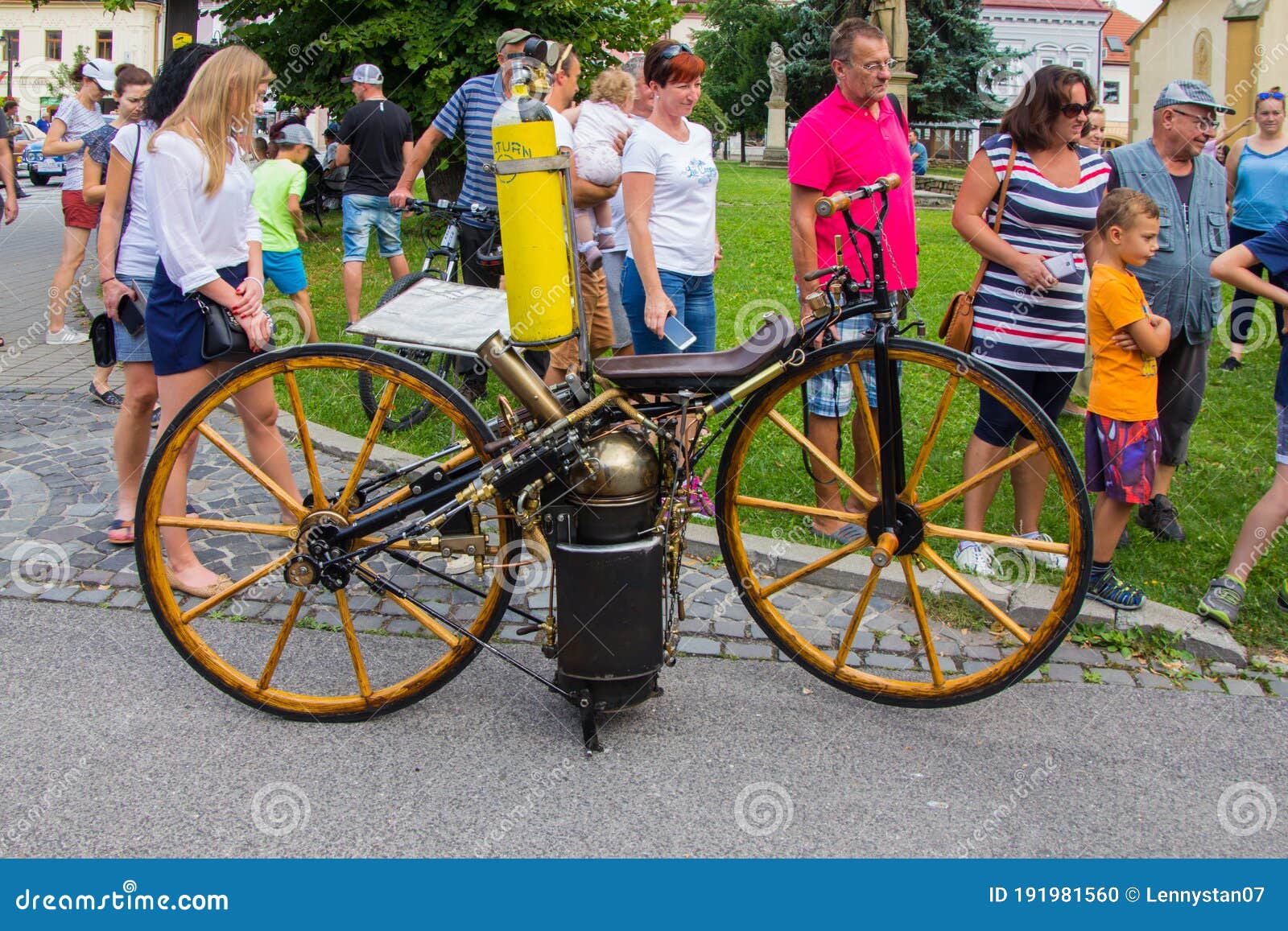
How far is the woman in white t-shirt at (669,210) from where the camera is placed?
15.4 ft

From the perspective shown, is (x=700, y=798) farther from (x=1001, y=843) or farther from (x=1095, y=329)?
(x=1095, y=329)

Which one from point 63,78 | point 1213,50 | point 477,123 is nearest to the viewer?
point 477,123

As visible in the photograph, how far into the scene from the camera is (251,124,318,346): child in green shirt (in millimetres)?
7117

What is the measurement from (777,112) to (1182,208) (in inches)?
1432

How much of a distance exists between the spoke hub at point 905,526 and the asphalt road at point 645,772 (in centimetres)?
56

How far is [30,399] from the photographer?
7246mm

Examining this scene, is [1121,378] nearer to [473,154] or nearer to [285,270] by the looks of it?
[473,154]

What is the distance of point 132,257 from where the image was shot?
4699mm

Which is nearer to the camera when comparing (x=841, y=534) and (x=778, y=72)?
(x=841, y=534)

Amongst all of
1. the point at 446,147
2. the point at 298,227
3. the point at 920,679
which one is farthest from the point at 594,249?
the point at 446,147

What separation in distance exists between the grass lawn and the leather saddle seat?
1.91 meters

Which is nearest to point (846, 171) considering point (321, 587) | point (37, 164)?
point (321, 587)

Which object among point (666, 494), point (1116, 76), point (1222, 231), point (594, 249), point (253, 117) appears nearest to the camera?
point (666, 494)

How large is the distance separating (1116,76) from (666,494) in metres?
80.3
